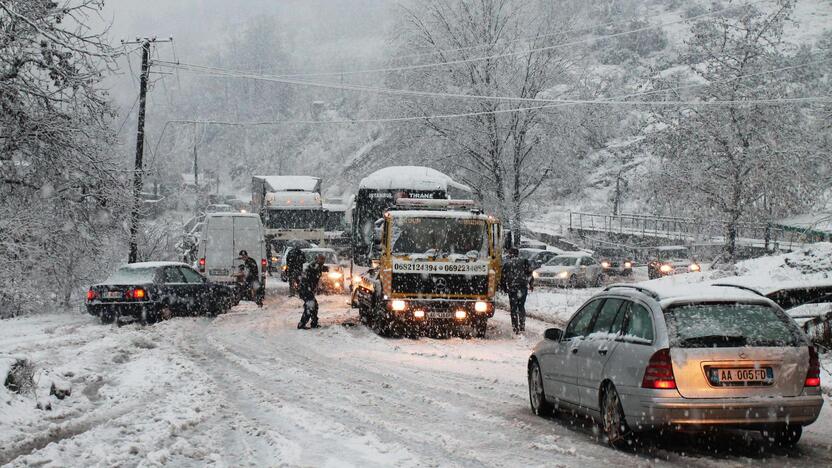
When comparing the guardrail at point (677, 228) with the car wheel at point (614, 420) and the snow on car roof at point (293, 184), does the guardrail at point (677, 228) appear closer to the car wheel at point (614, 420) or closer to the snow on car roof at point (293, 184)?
the snow on car roof at point (293, 184)

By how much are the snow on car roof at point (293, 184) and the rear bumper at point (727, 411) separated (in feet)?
116

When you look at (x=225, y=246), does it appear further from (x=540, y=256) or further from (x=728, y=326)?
(x=728, y=326)

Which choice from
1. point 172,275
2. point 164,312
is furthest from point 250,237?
point 164,312

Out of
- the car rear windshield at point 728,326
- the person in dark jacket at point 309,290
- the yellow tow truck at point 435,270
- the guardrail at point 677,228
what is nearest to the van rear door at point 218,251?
the person in dark jacket at point 309,290

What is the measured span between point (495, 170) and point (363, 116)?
63.4m

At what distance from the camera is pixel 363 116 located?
10012cm

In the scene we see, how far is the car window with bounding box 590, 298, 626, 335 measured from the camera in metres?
8.66

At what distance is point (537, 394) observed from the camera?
396 inches

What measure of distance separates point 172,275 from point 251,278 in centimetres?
490

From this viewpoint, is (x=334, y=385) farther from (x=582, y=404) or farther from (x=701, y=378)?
(x=701, y=378)

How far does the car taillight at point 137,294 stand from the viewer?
2045 centimetres

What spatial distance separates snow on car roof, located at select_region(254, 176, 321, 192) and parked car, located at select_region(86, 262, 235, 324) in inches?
745

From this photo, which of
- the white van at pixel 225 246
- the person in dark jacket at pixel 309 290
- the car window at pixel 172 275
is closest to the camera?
the person in dark jacket at pixel 309 290

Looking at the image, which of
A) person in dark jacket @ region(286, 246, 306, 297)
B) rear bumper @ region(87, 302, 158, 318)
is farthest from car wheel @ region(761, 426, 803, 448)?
person in dark jacket @ region(286, 246, 306, 297)
